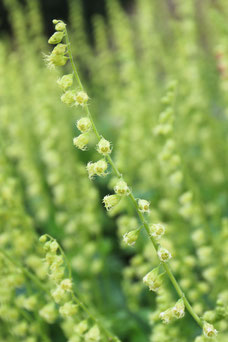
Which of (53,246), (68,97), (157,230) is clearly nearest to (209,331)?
(157,230)

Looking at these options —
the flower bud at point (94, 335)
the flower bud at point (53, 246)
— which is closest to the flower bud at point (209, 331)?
the flower bud at point (94, 335)

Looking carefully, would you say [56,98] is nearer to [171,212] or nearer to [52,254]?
[171,212]

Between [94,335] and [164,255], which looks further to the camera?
[94,335]

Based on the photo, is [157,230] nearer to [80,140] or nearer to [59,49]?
[80,140]

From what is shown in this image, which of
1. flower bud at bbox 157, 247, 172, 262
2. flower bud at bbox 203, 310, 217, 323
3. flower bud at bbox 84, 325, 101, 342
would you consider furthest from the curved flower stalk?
flower bud at bbox 84, 325, 101, 342

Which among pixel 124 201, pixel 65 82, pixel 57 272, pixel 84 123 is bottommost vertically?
pixel 57 272

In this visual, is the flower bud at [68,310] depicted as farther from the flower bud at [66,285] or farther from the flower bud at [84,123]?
the flower bud at [84,123]
